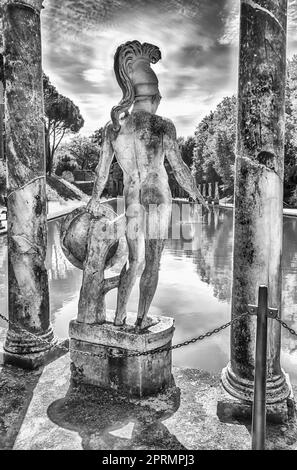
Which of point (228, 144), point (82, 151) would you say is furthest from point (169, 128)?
point (82, 151)

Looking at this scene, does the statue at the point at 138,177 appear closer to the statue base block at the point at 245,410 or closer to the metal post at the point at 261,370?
the statue base block at the point at 245,410

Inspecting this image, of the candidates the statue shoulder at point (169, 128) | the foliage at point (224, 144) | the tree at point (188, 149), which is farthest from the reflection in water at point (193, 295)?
the tree at point (188, 149)

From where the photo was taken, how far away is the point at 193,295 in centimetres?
753

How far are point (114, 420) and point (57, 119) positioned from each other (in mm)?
45076

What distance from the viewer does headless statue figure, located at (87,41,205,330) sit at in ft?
11.8

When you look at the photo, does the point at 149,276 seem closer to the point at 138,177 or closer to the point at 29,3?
the point at 138,177

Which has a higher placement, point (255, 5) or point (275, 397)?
point (255, 5)

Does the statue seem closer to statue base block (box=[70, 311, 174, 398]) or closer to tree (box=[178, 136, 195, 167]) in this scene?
statue base block (box=[70, 311, 174, 398])

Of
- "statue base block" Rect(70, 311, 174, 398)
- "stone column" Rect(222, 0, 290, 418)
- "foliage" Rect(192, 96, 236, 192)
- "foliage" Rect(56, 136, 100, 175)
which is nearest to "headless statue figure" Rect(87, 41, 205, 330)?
"statue base block" Rect(70, 311, 174, 398)
